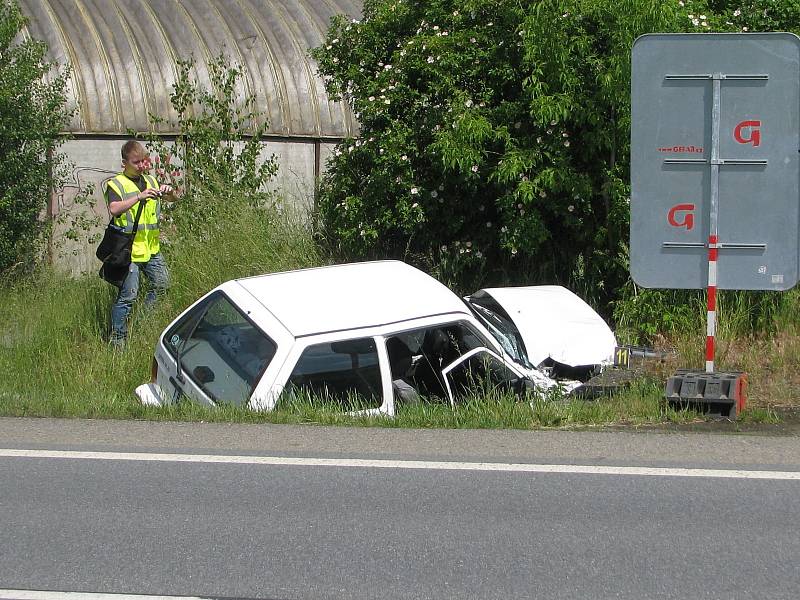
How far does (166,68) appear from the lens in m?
15.7

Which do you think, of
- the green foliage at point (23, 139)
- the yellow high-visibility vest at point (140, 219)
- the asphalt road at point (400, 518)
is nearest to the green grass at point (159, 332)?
the asphalt road at point (400, 518)

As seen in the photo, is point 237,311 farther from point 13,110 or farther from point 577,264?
point 13,110

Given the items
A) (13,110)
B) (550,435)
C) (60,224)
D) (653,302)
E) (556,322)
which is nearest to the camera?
(550,435)

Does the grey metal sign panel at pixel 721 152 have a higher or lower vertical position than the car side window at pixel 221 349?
higher

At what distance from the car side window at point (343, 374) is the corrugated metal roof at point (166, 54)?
28.3 feet

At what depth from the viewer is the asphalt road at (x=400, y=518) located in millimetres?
4359

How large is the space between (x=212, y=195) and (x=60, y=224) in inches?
109

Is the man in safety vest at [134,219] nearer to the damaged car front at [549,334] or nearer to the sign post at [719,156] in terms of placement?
the damaged car front at [549,334]

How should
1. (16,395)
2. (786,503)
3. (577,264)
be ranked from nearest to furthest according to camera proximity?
(786,503) < (16,395) < (577,264)

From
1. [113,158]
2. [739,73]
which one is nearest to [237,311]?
[739,73]

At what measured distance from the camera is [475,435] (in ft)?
22.1

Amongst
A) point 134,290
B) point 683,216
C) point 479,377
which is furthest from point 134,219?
point 683,216

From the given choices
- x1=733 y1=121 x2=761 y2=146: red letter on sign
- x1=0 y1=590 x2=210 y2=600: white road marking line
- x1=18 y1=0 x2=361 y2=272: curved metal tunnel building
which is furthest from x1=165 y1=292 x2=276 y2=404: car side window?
x1=18 y1=0 x2=361 y2=272: curved metal tunnel building

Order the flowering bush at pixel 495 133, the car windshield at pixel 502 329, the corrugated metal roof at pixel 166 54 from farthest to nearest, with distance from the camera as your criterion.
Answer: the corrugated metal roof at pixel 166 54, the flowering bush at pixel 495 133, the car windshield at pixel 502 329
